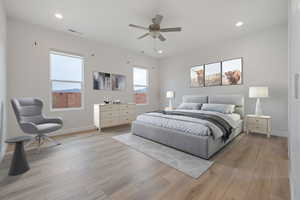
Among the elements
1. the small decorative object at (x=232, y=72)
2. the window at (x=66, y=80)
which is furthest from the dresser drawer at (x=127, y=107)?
the small decorative object at (x=232, y=72)

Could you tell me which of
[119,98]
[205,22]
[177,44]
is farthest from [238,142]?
[119,98]

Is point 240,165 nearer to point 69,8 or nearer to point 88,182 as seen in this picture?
point 88,182

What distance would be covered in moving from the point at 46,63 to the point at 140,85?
3.45 m

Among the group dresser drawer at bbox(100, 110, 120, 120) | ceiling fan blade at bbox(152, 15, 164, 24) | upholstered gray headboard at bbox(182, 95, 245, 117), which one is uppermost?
ceiling fan blade at bbox(152, 15, 164, 24)

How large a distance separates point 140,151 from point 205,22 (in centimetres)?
346

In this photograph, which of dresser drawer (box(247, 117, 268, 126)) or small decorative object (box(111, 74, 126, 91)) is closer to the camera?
dresser drawer (box(247, 117, 268, 126))

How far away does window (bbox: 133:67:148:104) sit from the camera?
19.2 ft

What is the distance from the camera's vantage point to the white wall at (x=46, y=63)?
321 centimetres

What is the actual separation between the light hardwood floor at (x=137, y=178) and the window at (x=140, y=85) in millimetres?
3457

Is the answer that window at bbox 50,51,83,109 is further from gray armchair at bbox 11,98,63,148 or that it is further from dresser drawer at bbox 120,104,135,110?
dresser drawer at bbox 120,104,135,110

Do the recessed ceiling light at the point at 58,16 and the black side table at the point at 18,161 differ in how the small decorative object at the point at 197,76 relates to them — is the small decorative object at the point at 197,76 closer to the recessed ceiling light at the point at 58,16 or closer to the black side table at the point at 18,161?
the recessed ceiling light at the point at 58,16

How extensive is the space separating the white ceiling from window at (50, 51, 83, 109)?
33.5 inches

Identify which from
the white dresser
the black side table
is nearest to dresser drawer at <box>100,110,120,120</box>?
the white dresser

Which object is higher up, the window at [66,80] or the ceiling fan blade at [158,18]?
the ceiling fan blade at [158,18]
